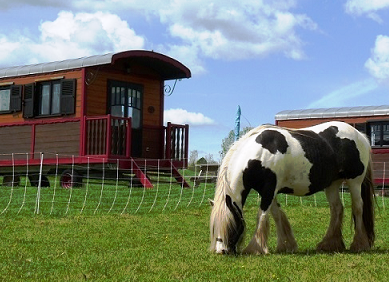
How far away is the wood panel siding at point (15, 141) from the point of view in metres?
18.9

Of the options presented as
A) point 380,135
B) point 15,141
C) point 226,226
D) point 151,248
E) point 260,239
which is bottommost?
point 151,248

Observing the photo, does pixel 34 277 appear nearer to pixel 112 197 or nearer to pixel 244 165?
pixel 244 165

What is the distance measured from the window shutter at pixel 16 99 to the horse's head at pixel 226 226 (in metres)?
12.8

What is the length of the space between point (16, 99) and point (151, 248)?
1216 centimetres

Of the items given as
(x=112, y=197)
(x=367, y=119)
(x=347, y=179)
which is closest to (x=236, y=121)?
(x=367, y=119)

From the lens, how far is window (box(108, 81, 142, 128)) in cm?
1838

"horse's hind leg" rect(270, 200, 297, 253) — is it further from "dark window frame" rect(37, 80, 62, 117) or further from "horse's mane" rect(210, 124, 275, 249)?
"dark window frame" rect(37, 80, 62, 117)

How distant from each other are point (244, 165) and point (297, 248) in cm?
125

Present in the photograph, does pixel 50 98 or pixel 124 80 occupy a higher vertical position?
pixel 124 80

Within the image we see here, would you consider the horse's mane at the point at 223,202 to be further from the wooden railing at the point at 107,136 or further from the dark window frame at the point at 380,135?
the dark window frame at the point at 380,135

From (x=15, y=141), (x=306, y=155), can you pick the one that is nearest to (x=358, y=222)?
(x=306, y=155)

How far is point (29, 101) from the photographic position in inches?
741

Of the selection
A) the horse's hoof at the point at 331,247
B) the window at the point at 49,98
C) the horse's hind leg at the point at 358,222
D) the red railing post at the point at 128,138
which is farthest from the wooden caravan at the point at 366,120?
the horse's hoof at the point at 331,247

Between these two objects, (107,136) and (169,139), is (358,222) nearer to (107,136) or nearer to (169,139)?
(107,136)
